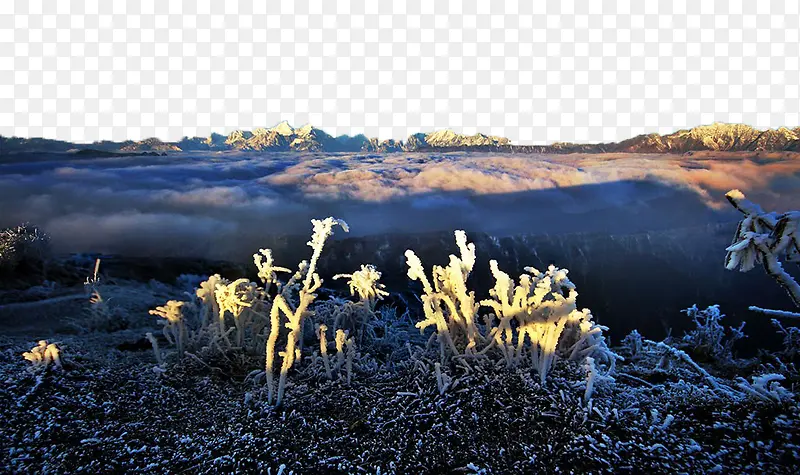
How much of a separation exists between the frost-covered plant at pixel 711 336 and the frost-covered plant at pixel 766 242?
2985mm

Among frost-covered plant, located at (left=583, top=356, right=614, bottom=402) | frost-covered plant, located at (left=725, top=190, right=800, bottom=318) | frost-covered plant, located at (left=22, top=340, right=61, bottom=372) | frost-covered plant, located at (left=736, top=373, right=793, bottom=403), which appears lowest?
frost-covered plant, located at (left=22, top=340, right=61, bottom=372)

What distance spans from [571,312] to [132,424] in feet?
10.3

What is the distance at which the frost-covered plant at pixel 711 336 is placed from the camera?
4.88 m

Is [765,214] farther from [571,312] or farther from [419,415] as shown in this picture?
[419,415]

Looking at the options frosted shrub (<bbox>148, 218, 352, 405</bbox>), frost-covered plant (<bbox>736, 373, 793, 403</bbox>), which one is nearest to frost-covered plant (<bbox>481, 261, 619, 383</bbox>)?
frost-covered plant (<bbox>736, 373, 793, 403</bbox>)

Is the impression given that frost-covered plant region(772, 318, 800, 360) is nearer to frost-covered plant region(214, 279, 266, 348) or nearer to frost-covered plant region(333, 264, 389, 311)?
frost-covered plant region(333, 264, 389, 311)

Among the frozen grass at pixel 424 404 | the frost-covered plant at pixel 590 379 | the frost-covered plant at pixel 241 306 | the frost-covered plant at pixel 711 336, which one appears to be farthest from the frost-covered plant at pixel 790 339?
the frost-covered plant at pixel 241 306

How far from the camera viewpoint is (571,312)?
10.3 ft

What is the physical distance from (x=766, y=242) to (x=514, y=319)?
5.46 ft

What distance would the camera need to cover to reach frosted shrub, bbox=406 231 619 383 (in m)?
3.02

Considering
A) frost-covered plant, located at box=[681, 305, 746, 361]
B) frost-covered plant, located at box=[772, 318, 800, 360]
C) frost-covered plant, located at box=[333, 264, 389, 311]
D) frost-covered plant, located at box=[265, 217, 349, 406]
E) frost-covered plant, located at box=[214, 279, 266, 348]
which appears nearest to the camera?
frost-covered plant, located at box=[265, 217, 349, 406]

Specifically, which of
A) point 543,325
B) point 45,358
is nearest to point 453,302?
point 543,325

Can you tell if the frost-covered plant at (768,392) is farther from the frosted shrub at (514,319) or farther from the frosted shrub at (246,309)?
the frosted shrub at (246,309)

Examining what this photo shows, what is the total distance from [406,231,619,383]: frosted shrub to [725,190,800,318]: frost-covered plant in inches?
40.9
